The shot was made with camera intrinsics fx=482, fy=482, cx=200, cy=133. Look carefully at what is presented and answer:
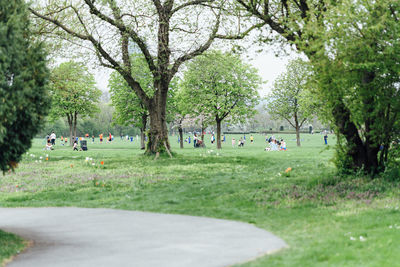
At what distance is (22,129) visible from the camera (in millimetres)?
9977

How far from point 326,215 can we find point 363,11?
6027mm

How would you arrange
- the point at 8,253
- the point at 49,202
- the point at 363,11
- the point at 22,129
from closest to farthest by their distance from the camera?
the point at 8,253 → the point at 22,129 → the point at 363,11 → the point at 49,202

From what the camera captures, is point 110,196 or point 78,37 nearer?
point 110,196

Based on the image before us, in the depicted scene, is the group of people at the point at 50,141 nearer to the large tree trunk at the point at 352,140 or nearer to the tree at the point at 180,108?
the tree at the point at 180,108

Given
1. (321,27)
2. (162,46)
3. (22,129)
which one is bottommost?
(22,129)

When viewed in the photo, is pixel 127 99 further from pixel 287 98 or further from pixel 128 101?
pixel 287 98

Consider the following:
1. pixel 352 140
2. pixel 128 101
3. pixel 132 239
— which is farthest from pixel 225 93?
pixel 132 239

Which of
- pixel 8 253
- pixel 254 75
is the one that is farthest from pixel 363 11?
pixel 254 75

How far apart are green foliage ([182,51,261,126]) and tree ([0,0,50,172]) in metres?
43.8

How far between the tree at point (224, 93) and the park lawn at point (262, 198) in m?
29.0

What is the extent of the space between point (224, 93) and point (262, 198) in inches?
1651

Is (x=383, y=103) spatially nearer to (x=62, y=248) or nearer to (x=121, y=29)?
(x=62, y=248)

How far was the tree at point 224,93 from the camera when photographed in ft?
180

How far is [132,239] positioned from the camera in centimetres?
980
